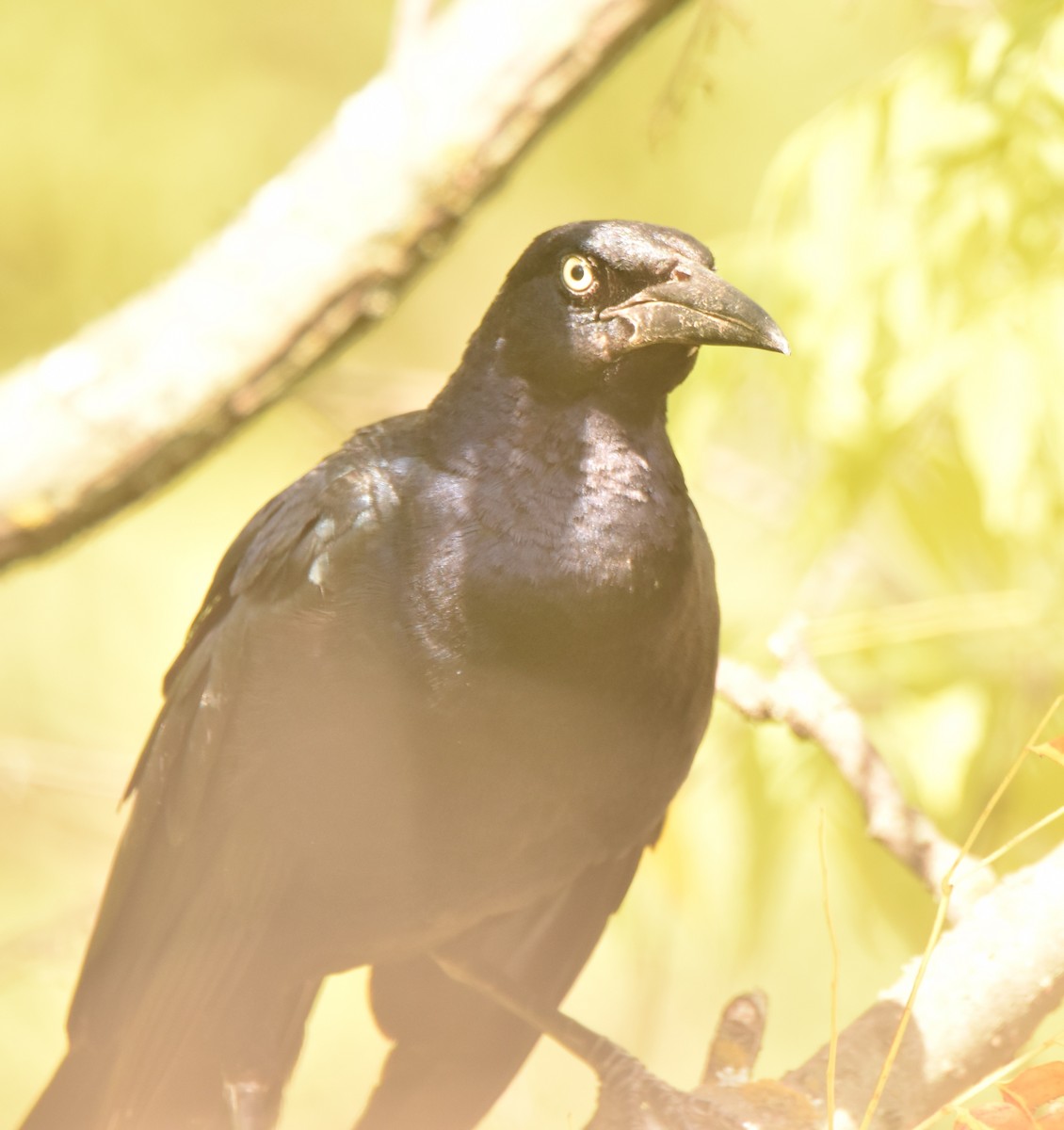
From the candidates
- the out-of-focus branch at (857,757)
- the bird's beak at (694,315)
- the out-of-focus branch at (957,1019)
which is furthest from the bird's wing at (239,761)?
the out-of-focus branch at (957,1019)

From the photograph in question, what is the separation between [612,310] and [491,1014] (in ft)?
4.82

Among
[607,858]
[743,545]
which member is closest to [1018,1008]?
[607,858]

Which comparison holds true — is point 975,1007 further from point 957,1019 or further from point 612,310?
point 612,310

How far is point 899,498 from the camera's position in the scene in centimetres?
328

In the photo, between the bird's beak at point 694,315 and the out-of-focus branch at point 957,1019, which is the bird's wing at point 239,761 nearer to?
the bird's beak at point 694,315

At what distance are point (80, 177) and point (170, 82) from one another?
596 mm

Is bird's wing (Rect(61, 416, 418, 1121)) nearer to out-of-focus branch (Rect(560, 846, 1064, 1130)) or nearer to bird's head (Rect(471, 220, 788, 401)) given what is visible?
bird's head (Rect(471, 220, 788, 401))

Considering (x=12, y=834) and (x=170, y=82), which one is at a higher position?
(x=170, y=82)

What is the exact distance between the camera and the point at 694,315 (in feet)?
8.41

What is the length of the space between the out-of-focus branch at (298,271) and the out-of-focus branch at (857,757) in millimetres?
1016

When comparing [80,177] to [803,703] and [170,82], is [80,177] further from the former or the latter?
[803,703]

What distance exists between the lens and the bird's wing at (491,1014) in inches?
128

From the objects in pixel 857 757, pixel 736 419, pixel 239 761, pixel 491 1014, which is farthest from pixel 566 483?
pixel 491 1014

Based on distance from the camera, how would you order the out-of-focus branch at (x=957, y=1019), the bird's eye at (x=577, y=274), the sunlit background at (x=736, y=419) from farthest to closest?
the sunlit background at (x=736, y=419) < the bird's eye at (x=577, y=274) < the out-of-focus branch at (x=957, y=1019)
